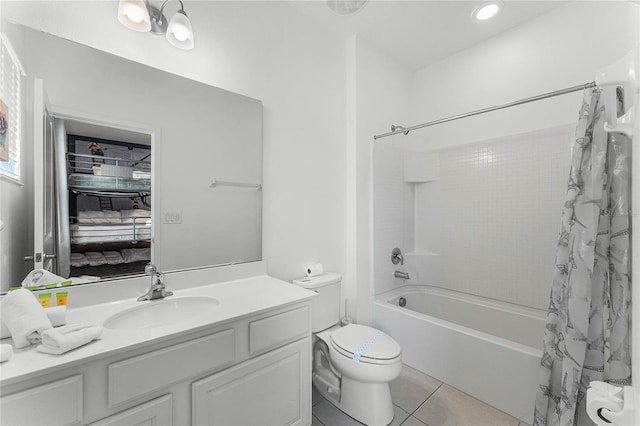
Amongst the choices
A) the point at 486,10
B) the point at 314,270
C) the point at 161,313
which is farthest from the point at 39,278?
the point at 486,10

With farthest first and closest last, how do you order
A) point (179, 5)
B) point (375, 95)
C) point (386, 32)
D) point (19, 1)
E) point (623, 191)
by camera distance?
point (375, 95) → point (386, 32) → point (179, 5) → point (623, 191) → point (19, 1)

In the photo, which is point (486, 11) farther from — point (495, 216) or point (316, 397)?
point (316, 397)

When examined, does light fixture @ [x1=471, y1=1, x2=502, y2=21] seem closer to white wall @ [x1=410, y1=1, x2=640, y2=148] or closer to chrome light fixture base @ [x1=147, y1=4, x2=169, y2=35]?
white wall @ [x1=410, y1=1, x2=640, y2=148]

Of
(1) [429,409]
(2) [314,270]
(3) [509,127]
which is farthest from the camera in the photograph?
(3) [509,127]

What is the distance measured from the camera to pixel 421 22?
7.04ft

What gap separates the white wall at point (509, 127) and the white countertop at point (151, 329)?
1.31 meters

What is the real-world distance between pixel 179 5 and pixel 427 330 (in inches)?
102

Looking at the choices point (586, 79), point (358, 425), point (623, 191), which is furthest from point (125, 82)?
point (586, 79)

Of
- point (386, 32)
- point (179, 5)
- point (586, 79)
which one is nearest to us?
point (179, 5)

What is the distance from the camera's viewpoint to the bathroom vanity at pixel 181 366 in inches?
30.5

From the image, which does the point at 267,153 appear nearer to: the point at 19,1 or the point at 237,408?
the point at 19,1

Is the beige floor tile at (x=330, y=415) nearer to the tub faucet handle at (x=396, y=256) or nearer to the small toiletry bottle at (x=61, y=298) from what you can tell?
the tub faucet handle at (x=396, y=256)

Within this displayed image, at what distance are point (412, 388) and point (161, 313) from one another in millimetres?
1690

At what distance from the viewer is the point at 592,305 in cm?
129
